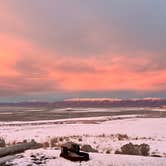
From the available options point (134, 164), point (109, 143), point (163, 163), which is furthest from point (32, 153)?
Result: point (109, 143)

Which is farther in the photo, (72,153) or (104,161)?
(72,153)

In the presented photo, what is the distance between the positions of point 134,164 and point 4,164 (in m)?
4.83

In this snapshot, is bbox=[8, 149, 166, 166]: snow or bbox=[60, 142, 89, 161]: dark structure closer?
bbox=[8, 149, 166, 166]: snow

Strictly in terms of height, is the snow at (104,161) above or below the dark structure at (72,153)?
below

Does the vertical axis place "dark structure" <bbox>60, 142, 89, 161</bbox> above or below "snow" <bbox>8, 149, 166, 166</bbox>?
above

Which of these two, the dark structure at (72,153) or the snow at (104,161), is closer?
the snow at (104,161)

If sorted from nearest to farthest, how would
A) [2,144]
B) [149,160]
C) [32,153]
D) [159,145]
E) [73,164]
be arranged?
[73,164]
[149,160]
[32,153]
[2,144]
[159,145]

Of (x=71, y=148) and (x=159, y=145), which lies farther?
(x=159, y=145)

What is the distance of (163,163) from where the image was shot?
14617mm

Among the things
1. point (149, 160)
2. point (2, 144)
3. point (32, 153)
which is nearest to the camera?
point (149, 160)

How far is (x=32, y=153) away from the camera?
16109 millimetres

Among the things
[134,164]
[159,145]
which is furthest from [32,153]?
[159,145]

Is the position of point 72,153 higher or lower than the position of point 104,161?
higher

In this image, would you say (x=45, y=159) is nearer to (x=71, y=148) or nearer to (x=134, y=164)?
(x=71, y=148)
